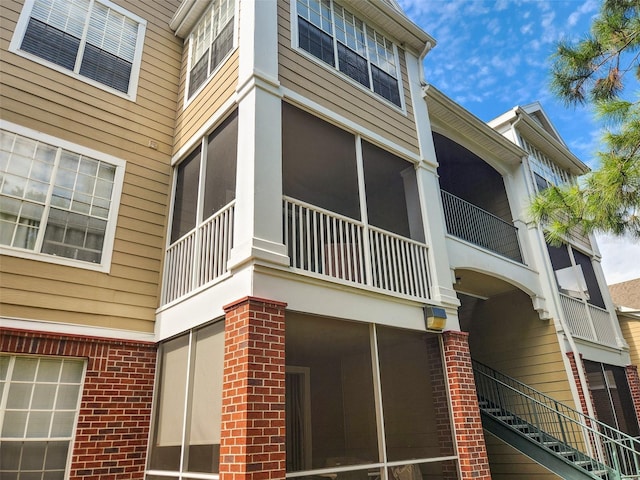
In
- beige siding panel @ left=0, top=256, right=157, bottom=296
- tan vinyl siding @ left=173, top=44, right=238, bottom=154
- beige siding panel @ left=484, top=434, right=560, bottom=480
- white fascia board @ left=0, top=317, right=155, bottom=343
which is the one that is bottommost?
beige siding panel @ left=484, top=434, right=560, bottom=480

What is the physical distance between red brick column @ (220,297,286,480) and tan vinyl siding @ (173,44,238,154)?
3.37m

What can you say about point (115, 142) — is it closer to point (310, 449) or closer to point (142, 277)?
point (142, 277)

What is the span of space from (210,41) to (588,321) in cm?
1125

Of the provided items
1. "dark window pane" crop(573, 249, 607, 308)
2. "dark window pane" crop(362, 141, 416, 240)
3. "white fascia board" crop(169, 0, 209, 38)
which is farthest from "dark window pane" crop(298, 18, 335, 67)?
"dark window pane" crop(573, 249, 607, 308)

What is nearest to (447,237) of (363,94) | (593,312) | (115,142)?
(363,94)

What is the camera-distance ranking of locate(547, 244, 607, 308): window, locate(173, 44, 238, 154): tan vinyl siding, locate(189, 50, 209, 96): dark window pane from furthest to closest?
locate(547, 244, 607, 308): window → locate(189, 50, 209, 96): dark window pane → locate(173, 44, 238, 154): tan vinyl siding

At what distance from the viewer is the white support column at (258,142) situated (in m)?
4.92

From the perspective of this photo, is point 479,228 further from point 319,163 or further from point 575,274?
point 319,163

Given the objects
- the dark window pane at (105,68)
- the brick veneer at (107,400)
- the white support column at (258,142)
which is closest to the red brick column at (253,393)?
the white support column at (258,142)

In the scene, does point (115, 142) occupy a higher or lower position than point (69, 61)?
lower

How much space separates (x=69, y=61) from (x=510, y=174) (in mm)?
10012

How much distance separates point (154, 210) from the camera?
6.90m

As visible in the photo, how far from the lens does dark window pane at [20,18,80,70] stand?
21.6ft

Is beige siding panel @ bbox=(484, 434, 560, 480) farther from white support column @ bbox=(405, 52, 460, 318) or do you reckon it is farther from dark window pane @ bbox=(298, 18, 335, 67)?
dark window pane @ bbox=(298, 18, 335, 67)
